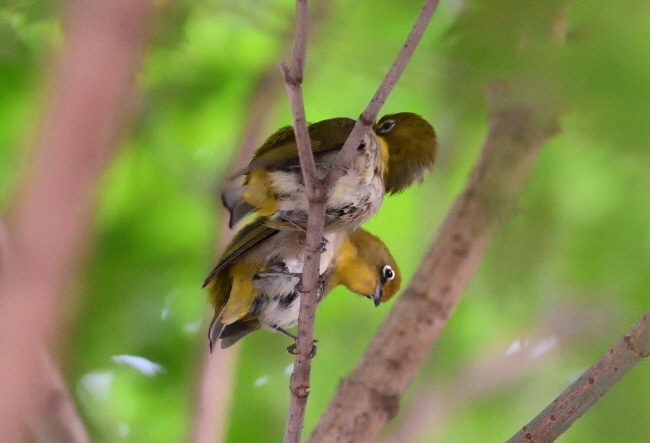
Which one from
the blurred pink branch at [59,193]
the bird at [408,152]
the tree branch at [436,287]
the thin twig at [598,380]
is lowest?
the thin twig at [598,380]

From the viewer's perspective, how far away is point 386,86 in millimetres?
1978

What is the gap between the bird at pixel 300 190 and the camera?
3.02 m

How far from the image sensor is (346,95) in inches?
181

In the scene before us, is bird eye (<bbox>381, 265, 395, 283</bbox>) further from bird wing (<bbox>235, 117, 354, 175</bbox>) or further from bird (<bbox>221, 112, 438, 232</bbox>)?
bird wing (<bbox>235, 117, 354, 175</bbox>)

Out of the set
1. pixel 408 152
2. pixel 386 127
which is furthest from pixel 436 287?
pixel 386 127

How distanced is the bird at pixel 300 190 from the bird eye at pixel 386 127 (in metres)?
0.49

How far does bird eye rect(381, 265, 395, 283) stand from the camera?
391cm

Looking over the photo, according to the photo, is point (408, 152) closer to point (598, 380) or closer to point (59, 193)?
point (598, 380)

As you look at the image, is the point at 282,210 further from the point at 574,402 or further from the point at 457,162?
the point at 457,162

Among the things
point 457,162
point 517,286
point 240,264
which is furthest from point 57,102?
point 457,162

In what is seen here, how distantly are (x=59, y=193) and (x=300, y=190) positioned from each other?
1.81 metres

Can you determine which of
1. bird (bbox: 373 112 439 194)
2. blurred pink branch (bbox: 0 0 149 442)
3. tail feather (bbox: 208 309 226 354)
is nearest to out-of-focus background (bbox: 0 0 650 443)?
bird (bbox: 373 112 439 194)

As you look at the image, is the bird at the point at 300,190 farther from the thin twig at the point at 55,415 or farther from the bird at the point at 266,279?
the thin twig at the point at 55,415

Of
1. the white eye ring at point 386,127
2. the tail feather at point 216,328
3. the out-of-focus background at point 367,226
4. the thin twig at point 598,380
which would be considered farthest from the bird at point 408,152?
the thin twig at point 598,380
